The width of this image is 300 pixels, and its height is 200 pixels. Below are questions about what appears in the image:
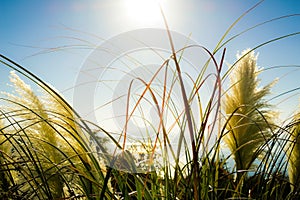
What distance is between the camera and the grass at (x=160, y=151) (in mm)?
1354

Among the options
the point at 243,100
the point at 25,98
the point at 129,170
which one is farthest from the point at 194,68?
the point at 243,100

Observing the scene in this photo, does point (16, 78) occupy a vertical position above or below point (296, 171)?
above

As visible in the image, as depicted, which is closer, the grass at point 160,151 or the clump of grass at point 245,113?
the grass at point 160,151

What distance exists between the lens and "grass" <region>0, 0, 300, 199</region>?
4.44 ft

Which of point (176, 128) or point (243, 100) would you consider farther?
point (243, 100)

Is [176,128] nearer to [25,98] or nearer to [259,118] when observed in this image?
[25,98]

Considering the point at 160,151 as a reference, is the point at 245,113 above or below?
above

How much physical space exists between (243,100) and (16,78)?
2138 millimetres

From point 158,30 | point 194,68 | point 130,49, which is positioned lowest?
point 194,68

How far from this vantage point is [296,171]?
9.09ft

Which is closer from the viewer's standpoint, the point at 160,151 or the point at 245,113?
the point at 160,151

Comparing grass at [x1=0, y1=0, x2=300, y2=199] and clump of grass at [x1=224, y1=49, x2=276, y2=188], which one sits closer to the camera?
grass at [x1=0, y1=0, x2=300, y2=199]

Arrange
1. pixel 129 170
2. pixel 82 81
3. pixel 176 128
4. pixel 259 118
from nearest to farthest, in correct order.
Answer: pixel 129 170 < pixel 176 128 < pixel 82 81 < pixel 259 118

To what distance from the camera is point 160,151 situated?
2025 millimetres
